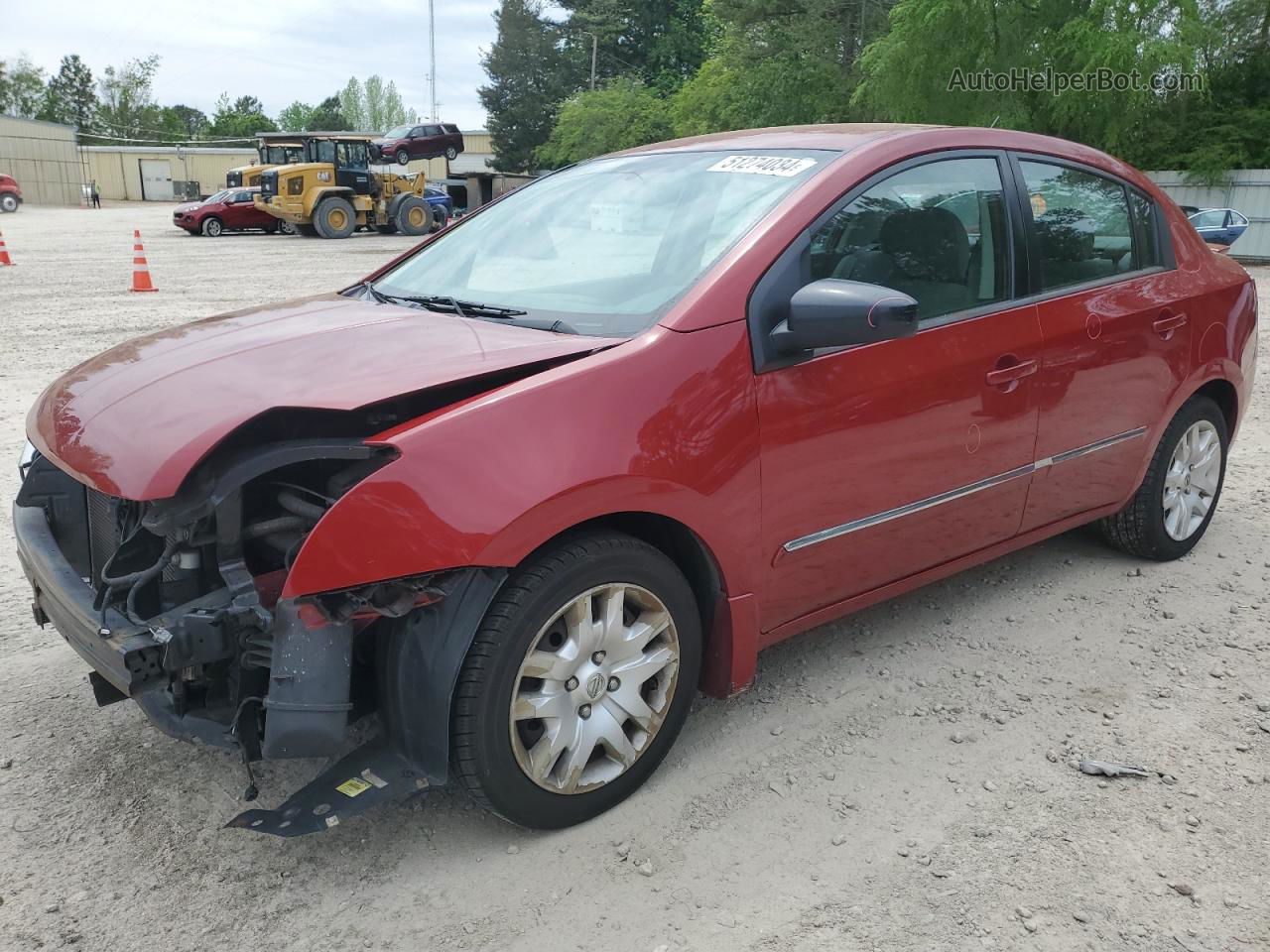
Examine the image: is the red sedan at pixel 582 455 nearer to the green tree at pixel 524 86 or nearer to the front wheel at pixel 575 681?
the front wheel at pixel 575 681

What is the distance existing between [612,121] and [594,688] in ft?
155

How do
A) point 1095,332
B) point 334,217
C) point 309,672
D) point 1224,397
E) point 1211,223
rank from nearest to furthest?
point 309,672, point 1095,332, point 1224,397, point 1211,223, point 334,217

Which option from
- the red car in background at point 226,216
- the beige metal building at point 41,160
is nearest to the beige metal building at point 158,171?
the beige metal building at point 41,160

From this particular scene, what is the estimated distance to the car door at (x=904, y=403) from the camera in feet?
9.32

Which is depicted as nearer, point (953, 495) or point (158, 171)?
point (953, 495)

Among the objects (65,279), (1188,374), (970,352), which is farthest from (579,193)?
(65,279)

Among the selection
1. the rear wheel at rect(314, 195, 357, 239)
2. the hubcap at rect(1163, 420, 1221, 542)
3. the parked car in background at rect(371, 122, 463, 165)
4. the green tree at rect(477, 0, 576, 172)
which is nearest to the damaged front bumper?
the hubcap at rect(1163, 420, 1221, 542)

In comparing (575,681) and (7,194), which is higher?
(7,194)

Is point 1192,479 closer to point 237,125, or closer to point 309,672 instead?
point 309,672

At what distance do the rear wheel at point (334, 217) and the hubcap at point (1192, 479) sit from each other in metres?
25.8

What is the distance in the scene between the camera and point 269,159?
32625 millimetres

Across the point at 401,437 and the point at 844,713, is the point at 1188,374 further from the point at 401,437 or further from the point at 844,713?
the point at 401,437

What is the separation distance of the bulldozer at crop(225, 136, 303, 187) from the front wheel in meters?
30.7

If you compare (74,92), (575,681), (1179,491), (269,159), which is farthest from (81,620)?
(74,92)
